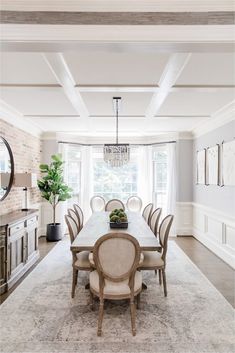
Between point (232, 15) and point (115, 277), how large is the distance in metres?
2.37

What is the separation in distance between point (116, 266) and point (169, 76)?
2125 millimetres

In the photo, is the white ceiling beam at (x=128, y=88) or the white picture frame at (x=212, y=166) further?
the white picture frame at (x=212, y=166)

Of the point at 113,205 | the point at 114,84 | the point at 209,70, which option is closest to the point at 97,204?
the point at 113,205

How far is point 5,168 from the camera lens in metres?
4.69

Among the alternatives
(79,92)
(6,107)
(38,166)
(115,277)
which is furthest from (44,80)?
(38,166)

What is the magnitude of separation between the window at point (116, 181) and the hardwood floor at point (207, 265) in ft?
6.61

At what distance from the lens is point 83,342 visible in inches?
98.0

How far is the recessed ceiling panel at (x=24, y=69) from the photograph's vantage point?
8.70 feet

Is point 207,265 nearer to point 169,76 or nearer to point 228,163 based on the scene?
point 228,163

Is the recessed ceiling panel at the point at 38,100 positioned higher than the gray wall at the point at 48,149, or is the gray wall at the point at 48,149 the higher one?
the recessed ceiling panel at the point at 38,100

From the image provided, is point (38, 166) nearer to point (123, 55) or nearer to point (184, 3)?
point (123, 55)

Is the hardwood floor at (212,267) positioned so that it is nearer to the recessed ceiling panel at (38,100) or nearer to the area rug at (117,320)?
the area rug at (117,320)

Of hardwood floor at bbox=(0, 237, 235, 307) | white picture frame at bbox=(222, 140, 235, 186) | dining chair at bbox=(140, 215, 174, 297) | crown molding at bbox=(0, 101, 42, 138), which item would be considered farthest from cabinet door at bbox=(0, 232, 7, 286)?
white picture frame at bbox=(222, 140, 235, 186)

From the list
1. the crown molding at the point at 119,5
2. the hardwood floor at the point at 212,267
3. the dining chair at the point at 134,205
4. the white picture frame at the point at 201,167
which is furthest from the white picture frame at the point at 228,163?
the crown molding at the point at 119,5
